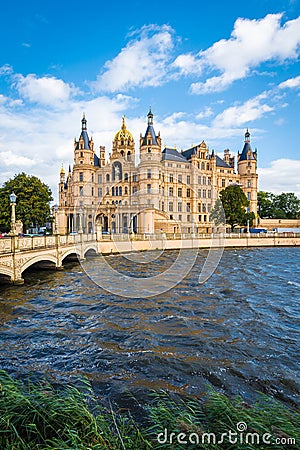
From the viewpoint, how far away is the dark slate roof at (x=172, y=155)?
237ft

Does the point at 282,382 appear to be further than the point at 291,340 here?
No

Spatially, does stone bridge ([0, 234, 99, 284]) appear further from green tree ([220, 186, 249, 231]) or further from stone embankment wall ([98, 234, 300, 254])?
green tree ([220, 186, 249, 231])

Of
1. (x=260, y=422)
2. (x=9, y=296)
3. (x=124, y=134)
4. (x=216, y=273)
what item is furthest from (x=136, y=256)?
(x=124, y=134)

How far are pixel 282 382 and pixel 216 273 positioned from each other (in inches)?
746

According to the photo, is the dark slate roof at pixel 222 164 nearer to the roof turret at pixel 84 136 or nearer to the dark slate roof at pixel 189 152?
the dark slate roof at pixel 189 152

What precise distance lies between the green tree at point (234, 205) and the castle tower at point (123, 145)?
2406 centimetres

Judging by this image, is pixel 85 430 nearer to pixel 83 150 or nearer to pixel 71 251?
pixel 71 251

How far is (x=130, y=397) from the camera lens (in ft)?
23.9

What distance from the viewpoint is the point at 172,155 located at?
245 ft

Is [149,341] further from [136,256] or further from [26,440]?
[136,256]

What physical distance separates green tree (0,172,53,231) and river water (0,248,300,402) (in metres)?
27.3

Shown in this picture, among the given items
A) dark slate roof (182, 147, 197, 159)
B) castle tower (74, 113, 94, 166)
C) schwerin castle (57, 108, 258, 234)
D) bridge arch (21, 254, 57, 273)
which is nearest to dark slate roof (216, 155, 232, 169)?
schwerin castle (57, 108, 258, 234)

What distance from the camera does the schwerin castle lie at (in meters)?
64.8

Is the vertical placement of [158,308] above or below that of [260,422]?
below
